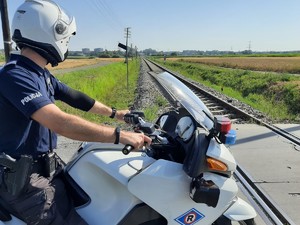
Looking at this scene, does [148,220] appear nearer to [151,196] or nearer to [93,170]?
[151,196]

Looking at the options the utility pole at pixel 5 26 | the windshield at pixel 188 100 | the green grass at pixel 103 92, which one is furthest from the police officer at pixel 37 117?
the green grass at pixel 103 92

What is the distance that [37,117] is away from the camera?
80.0 inches

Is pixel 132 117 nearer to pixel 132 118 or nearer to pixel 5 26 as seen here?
pixel 132 118

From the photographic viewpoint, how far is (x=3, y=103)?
7.02 feet

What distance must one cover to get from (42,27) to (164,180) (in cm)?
127

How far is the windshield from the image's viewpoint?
2344 mm

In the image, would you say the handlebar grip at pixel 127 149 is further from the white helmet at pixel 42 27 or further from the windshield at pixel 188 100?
the white helmet at pixel 42 27

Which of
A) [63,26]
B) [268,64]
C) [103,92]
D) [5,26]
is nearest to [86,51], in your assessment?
[268,64]

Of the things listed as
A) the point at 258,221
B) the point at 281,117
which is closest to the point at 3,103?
the point at 258,221

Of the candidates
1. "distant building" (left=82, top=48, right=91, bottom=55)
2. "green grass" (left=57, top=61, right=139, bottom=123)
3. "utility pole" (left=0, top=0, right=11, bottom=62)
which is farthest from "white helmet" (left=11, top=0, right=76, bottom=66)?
"distant building" (left=82, top=48, right=91, bottom=55)

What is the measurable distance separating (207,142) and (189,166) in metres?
0.20

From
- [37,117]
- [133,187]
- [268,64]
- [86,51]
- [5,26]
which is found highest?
[5,26]

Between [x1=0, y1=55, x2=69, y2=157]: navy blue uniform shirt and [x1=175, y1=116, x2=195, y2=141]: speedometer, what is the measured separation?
3.06ft

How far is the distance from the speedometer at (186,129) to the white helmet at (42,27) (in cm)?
99
